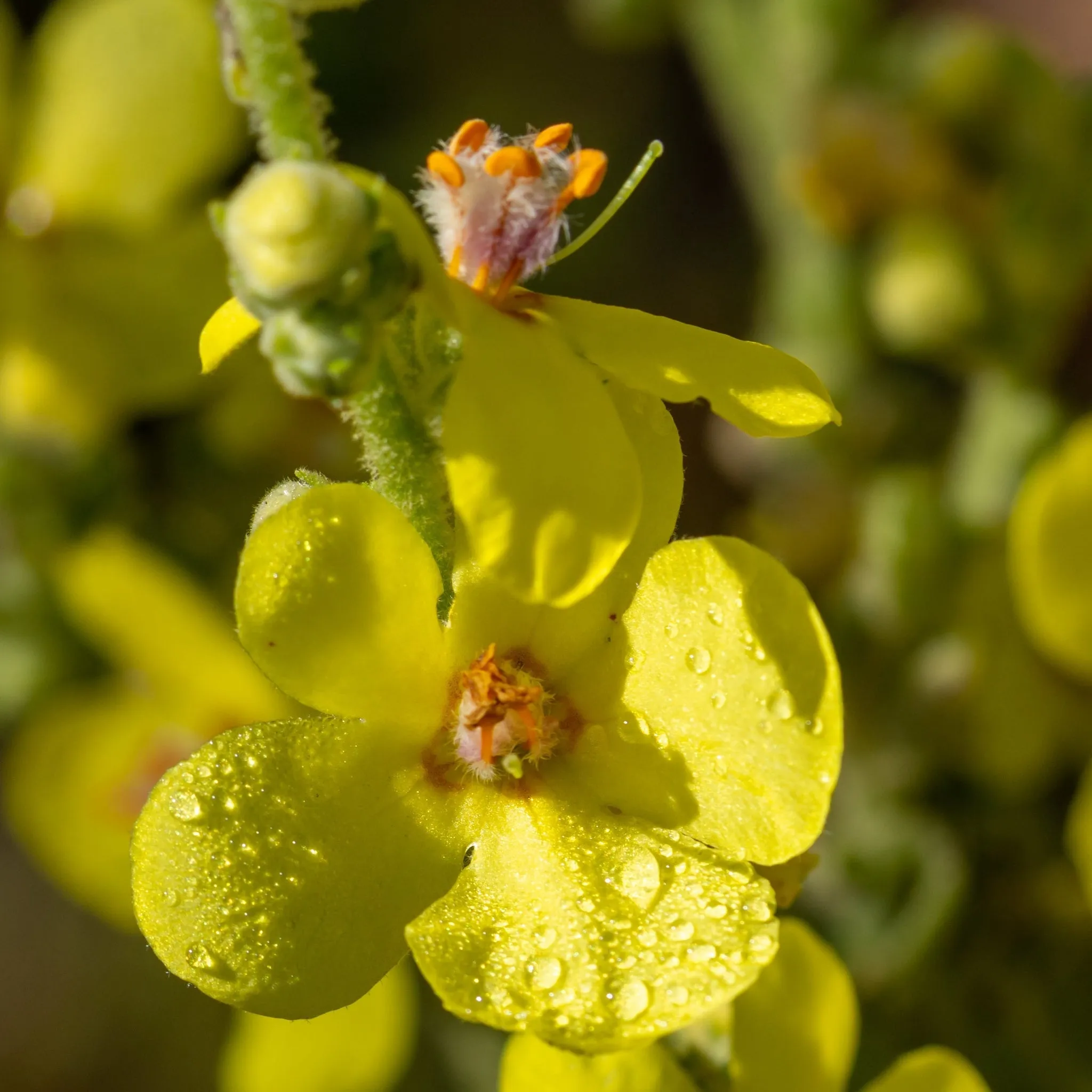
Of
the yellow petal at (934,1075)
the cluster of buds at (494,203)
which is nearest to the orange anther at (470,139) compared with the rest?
the cluster of buds at (494,203)

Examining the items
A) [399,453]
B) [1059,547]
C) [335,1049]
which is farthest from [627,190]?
[335,1049]

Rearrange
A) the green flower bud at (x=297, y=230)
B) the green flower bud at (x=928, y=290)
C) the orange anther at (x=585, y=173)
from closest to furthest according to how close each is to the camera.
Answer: the green flower bud at (x=297, y=230)
the orange anther at (x=585, y=173)
the green flower bud at (x=928, y=290)

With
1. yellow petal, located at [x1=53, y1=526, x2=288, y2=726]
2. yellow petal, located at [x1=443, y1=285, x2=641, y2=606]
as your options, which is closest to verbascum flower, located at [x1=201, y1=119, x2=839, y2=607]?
yellow petal, located at [x1=443, y1=285, x2=641, y2=606]

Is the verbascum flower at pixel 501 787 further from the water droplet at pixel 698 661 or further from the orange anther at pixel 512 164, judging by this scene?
the orange anther at pixel 512 164

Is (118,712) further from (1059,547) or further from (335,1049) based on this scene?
(1059,547)

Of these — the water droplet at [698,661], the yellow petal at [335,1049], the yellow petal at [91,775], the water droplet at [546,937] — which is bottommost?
the yellow petal at [91,775]

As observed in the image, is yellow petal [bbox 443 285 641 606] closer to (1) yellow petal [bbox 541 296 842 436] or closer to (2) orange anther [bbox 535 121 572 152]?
(1) yellow petal [bbox 541 296 842 436]
